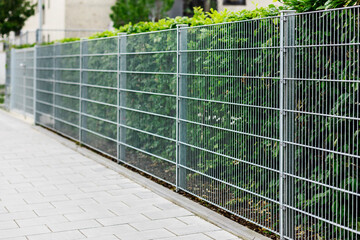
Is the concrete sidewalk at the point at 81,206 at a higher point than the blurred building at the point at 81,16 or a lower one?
lower

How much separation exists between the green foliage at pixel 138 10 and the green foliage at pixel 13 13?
12755 millimetres

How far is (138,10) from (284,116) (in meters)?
19.4

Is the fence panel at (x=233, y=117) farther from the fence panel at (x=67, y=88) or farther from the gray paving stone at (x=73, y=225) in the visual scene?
the fence panel at (x=67, y=88)

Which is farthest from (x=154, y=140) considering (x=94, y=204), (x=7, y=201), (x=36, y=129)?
(x=36, y=129)

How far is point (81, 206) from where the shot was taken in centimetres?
690

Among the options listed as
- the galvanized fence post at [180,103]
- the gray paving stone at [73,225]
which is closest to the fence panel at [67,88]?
the galvanized fence post at [180,103]

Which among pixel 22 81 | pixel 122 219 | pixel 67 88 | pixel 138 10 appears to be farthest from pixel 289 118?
pixel 138 10

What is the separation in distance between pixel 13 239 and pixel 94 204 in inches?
62.1

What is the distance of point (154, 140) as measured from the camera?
26.7 feet

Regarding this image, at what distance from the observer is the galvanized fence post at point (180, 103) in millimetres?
7164

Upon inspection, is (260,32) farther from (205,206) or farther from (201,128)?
(205,206)

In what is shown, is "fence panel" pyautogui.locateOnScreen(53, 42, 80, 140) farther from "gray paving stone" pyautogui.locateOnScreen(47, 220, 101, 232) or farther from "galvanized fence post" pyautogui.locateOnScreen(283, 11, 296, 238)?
"galvanized fence post" pyautogui.locateOnScreen(283, 11, 296, 238)

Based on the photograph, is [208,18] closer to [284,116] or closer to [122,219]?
[284,116]

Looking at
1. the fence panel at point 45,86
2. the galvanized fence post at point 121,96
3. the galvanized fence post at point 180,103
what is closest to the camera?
the galvanized fence post at point 180,103
